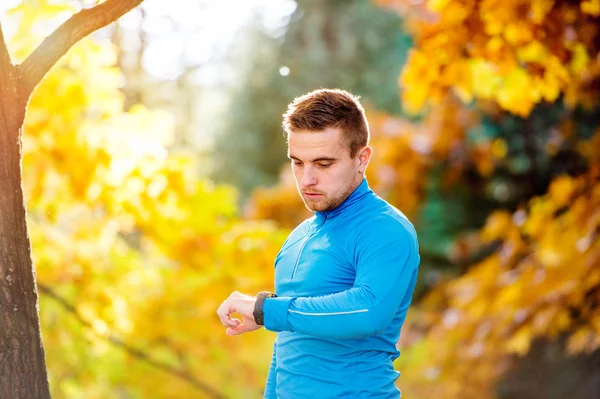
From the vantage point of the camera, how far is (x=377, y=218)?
1909mm

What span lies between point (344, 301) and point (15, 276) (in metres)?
1.00

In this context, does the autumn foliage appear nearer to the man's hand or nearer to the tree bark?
the tree bark

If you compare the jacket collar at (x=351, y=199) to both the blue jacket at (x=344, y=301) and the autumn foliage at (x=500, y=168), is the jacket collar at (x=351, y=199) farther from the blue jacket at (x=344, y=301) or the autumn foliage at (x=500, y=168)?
the autumn foliage at (x=500, y=168)

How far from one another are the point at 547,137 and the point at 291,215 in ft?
11.2

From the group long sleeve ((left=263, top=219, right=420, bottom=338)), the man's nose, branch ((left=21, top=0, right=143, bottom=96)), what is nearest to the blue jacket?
long sleeve ((left=263, top=219, right=420, bottom=338))

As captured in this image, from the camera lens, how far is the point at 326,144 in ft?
6.41

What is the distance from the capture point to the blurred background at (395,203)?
14.3 feet

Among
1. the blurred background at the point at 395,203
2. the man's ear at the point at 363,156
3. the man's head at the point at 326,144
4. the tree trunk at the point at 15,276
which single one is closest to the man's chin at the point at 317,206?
the man's head at the point at 326,144

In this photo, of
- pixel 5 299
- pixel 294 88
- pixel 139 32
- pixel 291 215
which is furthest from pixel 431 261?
pixel 5 299

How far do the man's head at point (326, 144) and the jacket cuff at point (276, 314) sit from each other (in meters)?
0.29

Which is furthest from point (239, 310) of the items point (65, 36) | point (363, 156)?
point (65, 36)

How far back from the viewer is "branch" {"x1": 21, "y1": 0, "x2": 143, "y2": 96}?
2342 mm

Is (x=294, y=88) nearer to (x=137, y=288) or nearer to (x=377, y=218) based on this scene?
(x=137, y=288)

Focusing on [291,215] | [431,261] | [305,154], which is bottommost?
[305,154]
